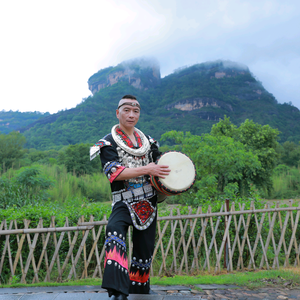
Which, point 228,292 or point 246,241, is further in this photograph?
point 246,241

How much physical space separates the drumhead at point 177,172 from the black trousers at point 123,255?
0.96 feet

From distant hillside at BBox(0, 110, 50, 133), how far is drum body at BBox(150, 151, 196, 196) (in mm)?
68205

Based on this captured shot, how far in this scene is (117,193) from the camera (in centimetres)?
214

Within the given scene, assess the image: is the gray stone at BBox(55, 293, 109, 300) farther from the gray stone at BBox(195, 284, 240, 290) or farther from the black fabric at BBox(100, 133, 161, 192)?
the gray stone at BBox(195, 284, 240, 290)

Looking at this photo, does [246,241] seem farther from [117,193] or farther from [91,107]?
[91,107]

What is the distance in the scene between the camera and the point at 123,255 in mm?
1850

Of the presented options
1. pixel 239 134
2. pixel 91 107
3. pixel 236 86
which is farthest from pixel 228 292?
pixel 236 86

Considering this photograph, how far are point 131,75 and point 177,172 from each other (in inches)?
3028

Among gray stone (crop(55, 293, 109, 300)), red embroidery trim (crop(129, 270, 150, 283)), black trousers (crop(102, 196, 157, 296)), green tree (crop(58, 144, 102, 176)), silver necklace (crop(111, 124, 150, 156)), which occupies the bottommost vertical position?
gray stone (crop(55, 293, 109, 300))

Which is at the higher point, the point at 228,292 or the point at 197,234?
the point at 197,234

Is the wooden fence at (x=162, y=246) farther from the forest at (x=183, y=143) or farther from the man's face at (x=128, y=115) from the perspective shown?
the man's face at (x=128, y=115)

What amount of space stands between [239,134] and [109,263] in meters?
16.8

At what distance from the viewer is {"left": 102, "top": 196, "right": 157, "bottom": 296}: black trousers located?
1.73 metres

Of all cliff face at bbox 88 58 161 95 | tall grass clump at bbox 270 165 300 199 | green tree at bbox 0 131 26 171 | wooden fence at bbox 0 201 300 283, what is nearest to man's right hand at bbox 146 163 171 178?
wooden fence at bbox 0 201 300 283
